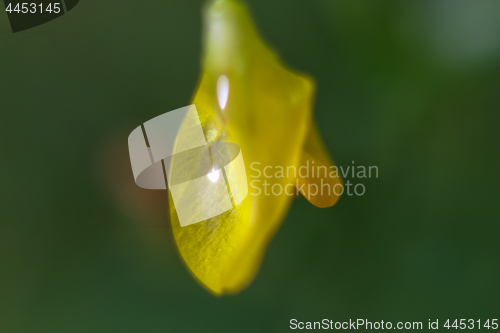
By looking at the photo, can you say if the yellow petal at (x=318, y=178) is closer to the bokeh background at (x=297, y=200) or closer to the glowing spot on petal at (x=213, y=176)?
the bokeh background at (x=297, y=200)

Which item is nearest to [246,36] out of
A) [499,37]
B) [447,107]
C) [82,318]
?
[447,107]

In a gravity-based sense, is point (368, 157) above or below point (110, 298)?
above

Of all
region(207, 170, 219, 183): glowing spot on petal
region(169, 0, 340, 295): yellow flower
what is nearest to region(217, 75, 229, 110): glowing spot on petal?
region(169, 0, 340, 295): yellow flower

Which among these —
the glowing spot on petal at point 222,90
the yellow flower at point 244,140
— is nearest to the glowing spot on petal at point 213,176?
the yellow flower at point 244,140

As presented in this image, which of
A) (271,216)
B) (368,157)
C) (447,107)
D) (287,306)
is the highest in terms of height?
(447,107)

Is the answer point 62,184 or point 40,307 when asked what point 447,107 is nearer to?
point 62,184

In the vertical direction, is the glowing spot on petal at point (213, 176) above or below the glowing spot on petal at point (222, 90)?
below

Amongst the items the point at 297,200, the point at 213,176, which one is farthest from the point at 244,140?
the point at 297,200

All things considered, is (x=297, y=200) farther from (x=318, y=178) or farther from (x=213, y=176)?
(x=213, y=176)
